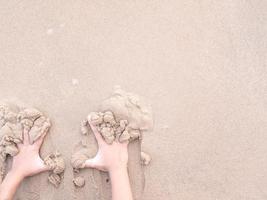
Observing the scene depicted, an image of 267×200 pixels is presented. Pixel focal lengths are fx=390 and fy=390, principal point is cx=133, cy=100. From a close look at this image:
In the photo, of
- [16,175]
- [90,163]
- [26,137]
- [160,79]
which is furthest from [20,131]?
[160,79]

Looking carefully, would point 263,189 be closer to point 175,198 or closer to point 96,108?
point 175,198

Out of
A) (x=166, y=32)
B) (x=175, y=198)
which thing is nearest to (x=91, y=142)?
(x=175, y=198)

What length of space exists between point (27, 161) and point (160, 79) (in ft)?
1.90

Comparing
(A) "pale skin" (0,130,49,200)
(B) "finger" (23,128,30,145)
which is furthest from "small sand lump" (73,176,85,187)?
(B) "finger" (23,128,30,145)

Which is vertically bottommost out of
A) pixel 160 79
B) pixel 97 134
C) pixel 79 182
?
→ pixel 79 182

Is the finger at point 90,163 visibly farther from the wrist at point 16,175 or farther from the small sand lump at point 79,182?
the wrist at point 16,175

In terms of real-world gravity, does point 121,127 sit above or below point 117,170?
above

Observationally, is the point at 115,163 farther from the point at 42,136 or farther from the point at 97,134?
the point at 42,136

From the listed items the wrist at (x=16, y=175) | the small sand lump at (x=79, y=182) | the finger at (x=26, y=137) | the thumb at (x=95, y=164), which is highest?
the finger at (x=26, y=137)

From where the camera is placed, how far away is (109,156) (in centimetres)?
142

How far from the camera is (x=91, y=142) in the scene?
4.82 ft

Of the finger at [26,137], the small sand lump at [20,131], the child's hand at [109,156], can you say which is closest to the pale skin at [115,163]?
the child's hand at [109,156]

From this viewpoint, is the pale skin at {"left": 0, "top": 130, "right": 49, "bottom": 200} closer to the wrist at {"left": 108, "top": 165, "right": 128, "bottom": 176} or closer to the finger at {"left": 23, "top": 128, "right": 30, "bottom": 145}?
the finger at {"left": 23, "top": 128, "right": 30, "bottom": 145}

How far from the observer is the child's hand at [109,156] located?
142 centimetres
